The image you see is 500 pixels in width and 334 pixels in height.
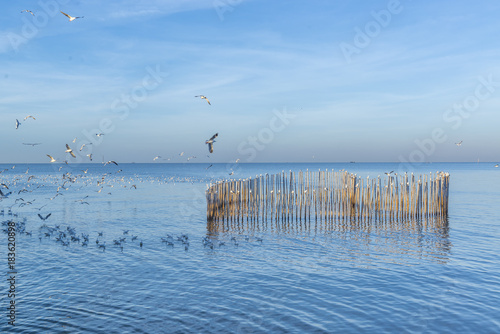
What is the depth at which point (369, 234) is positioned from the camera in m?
19.5

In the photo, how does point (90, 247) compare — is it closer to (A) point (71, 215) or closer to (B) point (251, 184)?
(B) point (251, 184)

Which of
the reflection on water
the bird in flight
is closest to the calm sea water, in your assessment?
the reflection on water

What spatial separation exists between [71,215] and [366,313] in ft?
77.5

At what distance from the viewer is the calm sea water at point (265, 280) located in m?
9.45

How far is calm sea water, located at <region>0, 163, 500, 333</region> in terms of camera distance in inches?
372

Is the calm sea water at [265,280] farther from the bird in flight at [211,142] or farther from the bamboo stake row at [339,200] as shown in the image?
the bird in flight at [211,142]

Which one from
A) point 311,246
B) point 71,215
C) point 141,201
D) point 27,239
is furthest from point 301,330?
point 141,201

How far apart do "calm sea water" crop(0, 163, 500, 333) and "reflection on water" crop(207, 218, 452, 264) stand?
0.06 meters

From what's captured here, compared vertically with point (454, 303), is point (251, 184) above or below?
Result: above

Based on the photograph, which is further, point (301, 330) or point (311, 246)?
point (311, 246)

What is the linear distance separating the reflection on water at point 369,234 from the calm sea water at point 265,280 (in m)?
0.06

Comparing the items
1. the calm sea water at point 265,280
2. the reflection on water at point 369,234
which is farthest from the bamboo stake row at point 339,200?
the calm sea water at point 265,280

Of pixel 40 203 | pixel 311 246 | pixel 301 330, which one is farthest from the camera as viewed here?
pixel 40 203

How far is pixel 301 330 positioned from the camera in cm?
905
